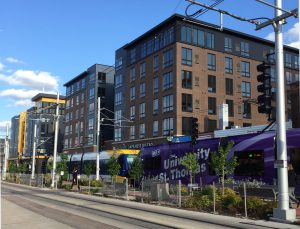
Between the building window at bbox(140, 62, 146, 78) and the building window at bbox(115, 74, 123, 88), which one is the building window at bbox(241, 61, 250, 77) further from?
the building window at bbox(115, 74, 123, 88)

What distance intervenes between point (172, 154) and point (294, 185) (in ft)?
42.6

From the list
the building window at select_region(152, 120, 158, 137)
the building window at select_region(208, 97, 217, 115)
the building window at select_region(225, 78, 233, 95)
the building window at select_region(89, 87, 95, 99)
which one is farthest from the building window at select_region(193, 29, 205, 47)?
the building window at select_region(89, 87, 95, 99)

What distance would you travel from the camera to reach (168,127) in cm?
5862

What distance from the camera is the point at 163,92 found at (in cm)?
6072

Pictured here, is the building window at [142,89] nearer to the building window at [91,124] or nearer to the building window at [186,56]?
the building window at [186,56]

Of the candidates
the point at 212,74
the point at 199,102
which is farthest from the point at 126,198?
the point at 212,74

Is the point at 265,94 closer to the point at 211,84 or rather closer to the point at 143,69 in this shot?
the point at 211,84

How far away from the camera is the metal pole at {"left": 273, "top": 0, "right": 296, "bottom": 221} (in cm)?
1485

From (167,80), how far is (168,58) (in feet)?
10.5

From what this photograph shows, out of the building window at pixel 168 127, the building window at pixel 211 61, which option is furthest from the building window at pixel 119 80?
the building window at pixel 211 61

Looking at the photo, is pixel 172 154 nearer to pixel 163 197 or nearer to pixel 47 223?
pixel 163 197

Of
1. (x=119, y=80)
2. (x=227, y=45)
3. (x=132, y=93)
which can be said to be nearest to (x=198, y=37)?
(x=227, y=45)

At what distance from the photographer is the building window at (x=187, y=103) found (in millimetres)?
58031

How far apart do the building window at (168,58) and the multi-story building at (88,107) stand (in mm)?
21256
